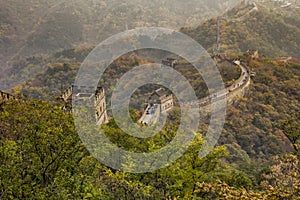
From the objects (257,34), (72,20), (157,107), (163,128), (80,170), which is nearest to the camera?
(80,170)

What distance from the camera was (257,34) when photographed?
9788cm

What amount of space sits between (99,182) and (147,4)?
190 metres

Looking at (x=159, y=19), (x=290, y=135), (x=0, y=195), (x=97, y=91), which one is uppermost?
(x=0, y=195)

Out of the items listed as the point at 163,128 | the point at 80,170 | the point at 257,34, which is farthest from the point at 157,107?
the point at 257,34

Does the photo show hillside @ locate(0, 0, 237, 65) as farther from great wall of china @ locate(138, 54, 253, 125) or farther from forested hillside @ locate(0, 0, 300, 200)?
great wall of china @ locate(138, 54, 253, 125)

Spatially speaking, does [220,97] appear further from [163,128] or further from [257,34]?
[257,34]

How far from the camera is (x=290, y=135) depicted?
2553cm

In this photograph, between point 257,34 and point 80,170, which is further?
point 257,34

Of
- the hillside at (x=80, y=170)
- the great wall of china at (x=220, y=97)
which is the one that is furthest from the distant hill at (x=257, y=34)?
the hillside at (x=80, y=170)

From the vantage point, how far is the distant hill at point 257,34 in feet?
307

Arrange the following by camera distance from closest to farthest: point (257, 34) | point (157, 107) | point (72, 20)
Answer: point (157, 107), point (257, 34), point (72, 20)

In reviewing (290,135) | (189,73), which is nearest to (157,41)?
(189,73)

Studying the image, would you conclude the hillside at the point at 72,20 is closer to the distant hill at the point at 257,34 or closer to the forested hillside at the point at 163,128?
the forested hillside at the point at 163,128

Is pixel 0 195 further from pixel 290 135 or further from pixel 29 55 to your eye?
pixel 29 55
